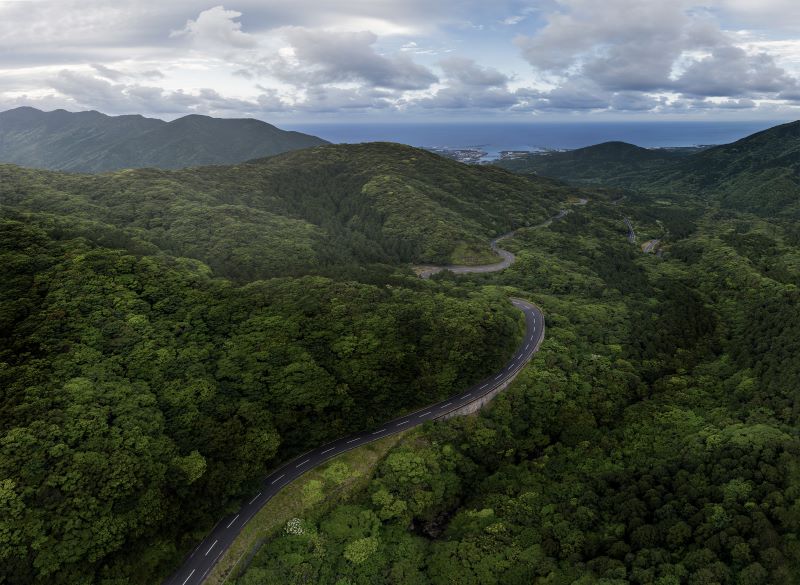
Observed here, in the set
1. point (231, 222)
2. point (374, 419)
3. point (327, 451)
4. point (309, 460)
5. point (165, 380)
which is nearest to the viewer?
point (165, 380)

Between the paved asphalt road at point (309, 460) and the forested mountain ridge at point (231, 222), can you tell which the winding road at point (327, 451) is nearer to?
the paved asphalt road at point (309, 460)

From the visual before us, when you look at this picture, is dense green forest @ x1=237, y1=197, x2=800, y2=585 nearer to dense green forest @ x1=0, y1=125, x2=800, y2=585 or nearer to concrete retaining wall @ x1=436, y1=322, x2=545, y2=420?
dense green forest @ x1=0, y1=125, x2=800, y2=585

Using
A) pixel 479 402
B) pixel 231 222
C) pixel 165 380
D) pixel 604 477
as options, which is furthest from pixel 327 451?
pixel 231 222

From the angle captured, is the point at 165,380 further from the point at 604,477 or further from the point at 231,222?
the point at 231,222

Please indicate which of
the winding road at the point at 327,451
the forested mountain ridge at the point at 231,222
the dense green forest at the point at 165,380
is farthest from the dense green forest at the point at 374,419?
the forested mountain ridge at the point at 231,222

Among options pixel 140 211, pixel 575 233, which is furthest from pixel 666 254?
pixel 140 211

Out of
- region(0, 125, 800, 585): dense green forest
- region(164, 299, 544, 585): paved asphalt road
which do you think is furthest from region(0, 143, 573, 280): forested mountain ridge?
region(164, 299, 544, 585): paved asphalt road

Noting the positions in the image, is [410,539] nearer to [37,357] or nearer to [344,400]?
[344,400]
